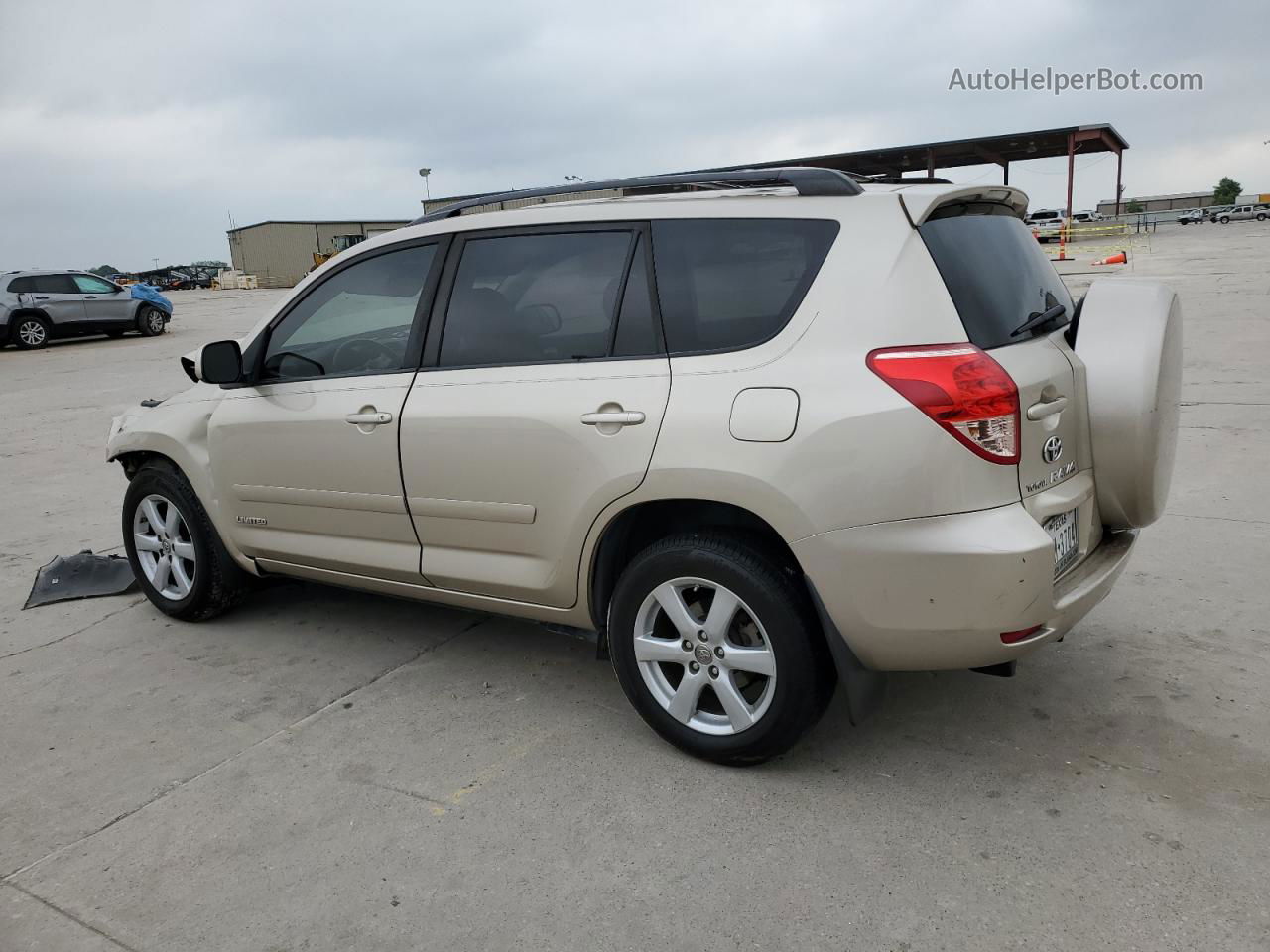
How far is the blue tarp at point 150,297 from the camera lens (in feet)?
71.9

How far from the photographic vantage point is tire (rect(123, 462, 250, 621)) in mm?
4414

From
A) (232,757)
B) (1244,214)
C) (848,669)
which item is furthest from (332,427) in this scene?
(1244,214)

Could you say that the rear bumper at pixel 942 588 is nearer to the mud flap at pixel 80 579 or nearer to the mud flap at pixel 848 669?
the mud flap at pixel 848 669

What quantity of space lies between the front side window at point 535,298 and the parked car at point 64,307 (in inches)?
822

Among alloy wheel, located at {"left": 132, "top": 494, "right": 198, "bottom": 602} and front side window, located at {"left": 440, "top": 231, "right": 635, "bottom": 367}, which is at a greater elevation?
front side window, located at {"left": 440, "top": 231, "right": 635, "bottom": 367}

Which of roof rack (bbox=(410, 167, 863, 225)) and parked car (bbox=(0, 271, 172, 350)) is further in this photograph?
parked car (bbox=(0, 271, 172, 350))

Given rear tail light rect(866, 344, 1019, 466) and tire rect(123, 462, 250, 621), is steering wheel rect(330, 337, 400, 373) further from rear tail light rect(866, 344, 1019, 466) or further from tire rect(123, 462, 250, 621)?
rear tail light rect(866, 344, 1019, 466)

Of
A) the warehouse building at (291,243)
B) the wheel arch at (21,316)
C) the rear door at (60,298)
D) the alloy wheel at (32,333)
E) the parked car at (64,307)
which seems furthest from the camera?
the warehouse building at (291,243)

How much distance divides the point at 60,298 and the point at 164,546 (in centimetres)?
1962

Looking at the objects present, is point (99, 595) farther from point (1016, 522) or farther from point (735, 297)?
point (1016, 522)

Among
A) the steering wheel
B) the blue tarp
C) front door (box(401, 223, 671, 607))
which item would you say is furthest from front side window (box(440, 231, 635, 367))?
the blue tarp

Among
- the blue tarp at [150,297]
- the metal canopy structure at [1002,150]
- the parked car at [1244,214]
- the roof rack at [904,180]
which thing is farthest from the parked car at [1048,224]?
the roof rack at [904,180]

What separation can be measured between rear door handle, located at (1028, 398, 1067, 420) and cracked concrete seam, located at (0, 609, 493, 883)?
8.53ft

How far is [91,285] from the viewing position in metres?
21.3
